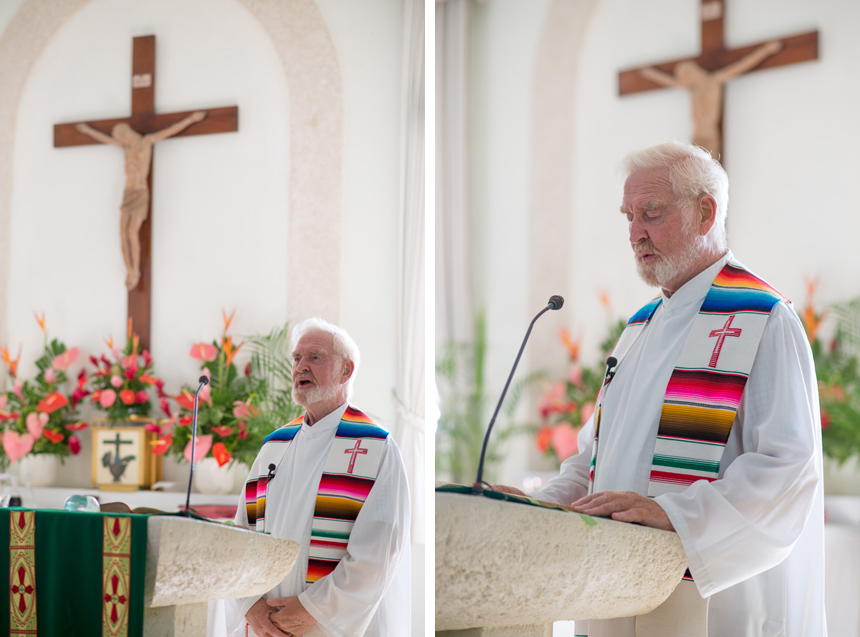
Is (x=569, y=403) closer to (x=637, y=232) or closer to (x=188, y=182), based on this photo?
(x=637, y=232)

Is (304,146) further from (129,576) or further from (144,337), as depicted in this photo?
(129,576)

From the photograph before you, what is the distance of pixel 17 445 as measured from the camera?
3.62 meters

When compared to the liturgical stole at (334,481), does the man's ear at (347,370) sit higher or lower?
higher

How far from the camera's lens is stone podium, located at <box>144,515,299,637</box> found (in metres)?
2.31

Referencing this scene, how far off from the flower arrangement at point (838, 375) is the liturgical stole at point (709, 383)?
1184mm

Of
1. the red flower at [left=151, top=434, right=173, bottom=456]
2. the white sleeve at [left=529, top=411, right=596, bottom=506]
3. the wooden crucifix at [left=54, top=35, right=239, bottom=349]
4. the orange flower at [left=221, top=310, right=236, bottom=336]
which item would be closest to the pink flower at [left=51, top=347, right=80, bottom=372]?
the wooden crucifix at [left=54, top=35, right=239, bottom=349]

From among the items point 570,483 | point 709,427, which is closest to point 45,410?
point 570,483

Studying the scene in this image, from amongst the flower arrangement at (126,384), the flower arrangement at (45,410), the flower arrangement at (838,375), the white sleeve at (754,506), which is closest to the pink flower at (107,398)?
the flower arrangement at (126,384)

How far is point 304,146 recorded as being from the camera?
3.56 m

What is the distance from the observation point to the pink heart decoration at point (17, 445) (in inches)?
142

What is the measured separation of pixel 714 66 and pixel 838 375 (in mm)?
1492

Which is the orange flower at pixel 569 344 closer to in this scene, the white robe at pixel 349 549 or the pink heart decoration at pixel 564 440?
the pink heart decoration at pixel 564 440

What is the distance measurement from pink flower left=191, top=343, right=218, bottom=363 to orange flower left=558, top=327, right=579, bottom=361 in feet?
5.43

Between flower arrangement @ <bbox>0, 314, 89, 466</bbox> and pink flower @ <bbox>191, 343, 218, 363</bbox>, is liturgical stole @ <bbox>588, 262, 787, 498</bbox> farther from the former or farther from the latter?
flower arrangement @ <bbox>0, 314, 89, 466</bbox>
